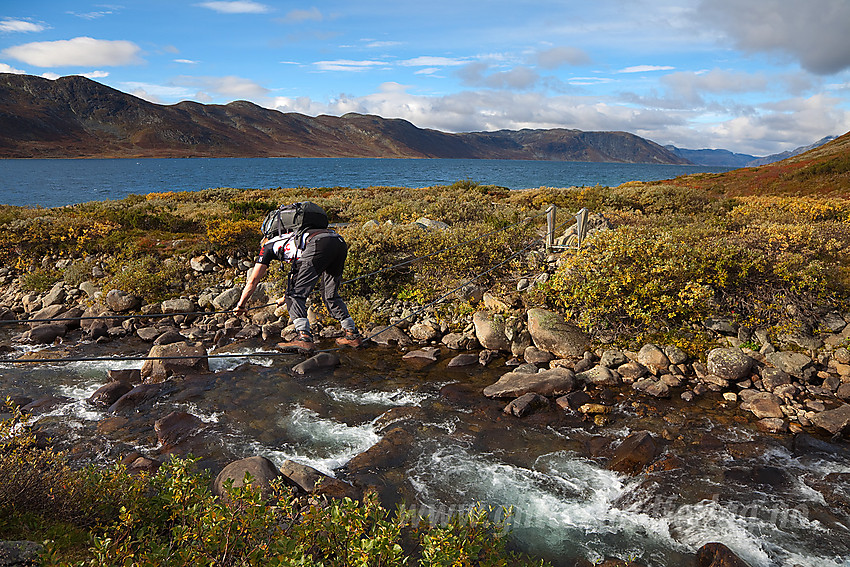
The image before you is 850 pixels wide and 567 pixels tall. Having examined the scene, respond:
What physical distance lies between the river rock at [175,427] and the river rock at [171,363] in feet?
6.25

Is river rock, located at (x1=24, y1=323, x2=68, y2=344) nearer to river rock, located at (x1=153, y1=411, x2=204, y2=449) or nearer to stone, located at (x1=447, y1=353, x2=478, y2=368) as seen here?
river rock, located at (x1=153, y1=411, x2=204, y2=449)

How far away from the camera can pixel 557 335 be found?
39.3 feet

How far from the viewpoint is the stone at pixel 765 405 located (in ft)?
29.6

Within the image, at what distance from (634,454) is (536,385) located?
259cm

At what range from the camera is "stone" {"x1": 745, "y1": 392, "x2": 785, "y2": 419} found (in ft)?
29.6

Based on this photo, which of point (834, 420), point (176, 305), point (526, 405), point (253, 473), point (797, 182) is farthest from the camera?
point (797, 182)

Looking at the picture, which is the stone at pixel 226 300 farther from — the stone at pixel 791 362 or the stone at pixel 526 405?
the stone at pixel 791 362

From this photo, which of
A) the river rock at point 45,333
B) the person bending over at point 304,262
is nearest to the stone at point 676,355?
the person bending over at point 304,262

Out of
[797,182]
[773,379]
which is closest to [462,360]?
[773,379]

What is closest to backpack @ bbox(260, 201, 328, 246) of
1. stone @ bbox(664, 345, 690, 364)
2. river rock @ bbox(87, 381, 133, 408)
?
river rock @ bbox(87, 381, 133, 408)

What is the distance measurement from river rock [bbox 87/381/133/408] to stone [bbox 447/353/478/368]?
7.65 m

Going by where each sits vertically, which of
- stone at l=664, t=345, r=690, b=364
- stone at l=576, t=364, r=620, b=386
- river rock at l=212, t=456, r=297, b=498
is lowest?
river rock at l=212, t=456, r=297, b=498

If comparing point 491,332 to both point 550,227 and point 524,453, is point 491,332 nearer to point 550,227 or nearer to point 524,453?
point 550,227

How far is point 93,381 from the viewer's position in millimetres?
11414
